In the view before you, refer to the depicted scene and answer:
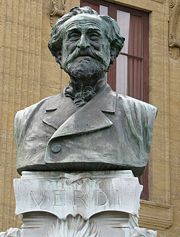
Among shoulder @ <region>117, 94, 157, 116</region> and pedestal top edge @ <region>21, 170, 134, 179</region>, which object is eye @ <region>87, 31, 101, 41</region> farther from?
pedestal top edge @ <region>21, 170, 134, 179</region>

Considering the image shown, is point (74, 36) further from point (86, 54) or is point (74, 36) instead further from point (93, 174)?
point (93, 174)

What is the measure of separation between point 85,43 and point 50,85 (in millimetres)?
13534

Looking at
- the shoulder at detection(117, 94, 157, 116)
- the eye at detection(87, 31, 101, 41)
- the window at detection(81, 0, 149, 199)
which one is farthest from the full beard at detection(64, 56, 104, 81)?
the window at detection(81, 0, 149, 199)

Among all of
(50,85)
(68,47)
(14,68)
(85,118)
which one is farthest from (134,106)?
(50,85)

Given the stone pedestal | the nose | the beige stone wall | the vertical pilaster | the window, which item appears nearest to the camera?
the stone pedestal

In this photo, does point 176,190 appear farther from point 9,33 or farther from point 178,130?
point 9,33

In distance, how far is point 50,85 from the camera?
66.8 feet

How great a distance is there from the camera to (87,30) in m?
6.91

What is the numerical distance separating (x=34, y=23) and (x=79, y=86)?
13.4m

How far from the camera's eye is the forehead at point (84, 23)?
6.91m

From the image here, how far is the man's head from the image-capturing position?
6.88m

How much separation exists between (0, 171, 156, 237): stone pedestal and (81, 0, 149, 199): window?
14.9 m

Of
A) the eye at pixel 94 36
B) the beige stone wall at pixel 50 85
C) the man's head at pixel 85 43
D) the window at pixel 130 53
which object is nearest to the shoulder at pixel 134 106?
the man's head at pixel 85 43

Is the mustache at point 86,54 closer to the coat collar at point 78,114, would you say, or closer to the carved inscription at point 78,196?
the coat collar at point 78,114
